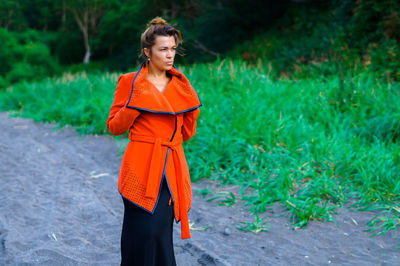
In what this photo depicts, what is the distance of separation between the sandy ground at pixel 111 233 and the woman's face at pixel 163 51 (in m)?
1.78

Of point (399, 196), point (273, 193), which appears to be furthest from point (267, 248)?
point (399, 196)

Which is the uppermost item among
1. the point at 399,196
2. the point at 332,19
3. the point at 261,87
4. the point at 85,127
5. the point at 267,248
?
the point at 332,19

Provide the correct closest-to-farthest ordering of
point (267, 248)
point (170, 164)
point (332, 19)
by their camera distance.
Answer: point (170, 164)
point (267, 248)
point (332, 19)

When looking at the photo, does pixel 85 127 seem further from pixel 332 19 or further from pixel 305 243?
pixel 332 19

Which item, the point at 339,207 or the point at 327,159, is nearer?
the point at 339,207

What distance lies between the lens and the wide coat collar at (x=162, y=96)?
2.14 meters

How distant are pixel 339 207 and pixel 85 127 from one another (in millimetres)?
5444

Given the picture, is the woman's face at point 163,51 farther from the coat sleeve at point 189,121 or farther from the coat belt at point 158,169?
the coat belt at point 158,169

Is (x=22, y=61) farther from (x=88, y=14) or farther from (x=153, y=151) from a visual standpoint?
(x=153, y=151)

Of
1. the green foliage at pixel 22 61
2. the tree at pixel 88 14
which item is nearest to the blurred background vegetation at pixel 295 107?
the green foliage at pixel 22 61

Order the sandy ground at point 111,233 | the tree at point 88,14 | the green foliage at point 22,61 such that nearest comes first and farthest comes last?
the sandy ground at point 111,233
the green foliage at point 22,61
the tree at point 88,14

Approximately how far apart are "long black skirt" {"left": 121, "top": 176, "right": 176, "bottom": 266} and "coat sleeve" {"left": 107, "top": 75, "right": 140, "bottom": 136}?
386 mm

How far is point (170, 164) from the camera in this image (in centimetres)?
224

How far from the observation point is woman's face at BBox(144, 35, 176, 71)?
2164mm
